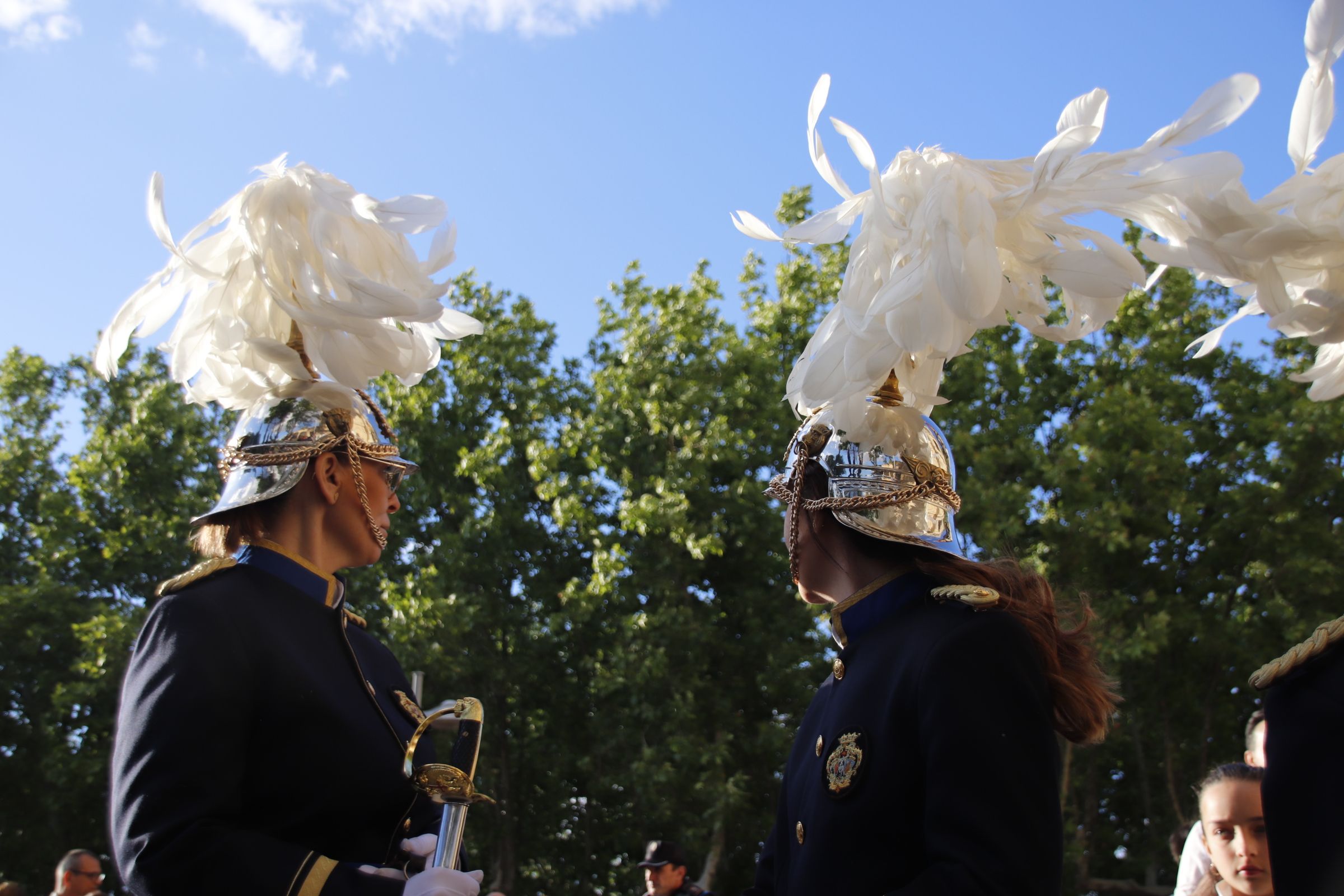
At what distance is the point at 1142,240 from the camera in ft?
9.76

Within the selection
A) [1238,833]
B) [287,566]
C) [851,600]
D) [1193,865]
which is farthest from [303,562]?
[1193,865]

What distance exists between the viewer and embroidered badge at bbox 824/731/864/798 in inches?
116

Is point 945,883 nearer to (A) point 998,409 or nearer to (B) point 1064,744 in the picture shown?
(B) point 1064,744

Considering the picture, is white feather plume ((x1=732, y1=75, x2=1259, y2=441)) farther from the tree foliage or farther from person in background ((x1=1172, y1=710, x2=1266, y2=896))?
the tree foliage

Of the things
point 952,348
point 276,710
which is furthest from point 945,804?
point 276,710

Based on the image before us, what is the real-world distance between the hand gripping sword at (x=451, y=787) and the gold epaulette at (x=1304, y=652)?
1.74 meters

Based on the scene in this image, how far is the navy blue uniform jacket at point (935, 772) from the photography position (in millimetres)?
2645

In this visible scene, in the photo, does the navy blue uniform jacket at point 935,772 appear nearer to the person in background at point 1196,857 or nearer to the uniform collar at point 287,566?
the uniform collar at point 287,566

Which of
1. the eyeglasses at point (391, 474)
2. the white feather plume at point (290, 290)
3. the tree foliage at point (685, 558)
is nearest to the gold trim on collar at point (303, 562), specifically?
the eyeglasses at point (391, 474)

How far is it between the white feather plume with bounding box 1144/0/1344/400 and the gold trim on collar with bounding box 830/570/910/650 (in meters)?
1.06

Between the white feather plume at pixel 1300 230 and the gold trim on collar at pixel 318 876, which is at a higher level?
the white feather plume at pixel 1300 230

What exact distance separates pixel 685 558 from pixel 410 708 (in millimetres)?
16696

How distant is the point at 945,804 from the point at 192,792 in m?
1.65

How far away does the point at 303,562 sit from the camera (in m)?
3.54
